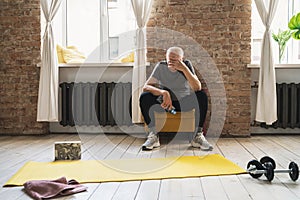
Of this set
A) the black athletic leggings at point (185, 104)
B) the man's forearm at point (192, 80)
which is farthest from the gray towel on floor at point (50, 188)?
the man's forearm at point (192, 80)

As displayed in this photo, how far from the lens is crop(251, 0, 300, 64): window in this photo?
5156mm

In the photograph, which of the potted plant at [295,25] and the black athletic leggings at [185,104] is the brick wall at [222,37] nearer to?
the potted plant at [295,25]

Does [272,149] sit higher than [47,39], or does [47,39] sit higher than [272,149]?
[47,39]

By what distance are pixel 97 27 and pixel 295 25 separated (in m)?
2.42

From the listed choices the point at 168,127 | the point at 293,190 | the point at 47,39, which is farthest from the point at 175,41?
the point at 293,190

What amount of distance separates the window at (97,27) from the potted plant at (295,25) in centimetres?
188

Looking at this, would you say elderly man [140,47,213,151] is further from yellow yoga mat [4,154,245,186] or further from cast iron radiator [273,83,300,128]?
cast iron radiator [273,83,300,128]

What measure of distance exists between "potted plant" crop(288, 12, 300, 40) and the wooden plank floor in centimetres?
114

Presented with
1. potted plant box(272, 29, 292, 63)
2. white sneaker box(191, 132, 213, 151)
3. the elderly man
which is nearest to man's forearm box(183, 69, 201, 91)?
the elderly man

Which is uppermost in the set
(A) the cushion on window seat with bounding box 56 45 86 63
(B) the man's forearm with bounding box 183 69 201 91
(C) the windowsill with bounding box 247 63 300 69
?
(A) the cushion on window seat with bounding box 56 45 86 63

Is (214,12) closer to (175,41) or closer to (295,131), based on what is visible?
(175,41)

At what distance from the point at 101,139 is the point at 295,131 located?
2.24 metres

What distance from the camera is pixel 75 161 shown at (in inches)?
133

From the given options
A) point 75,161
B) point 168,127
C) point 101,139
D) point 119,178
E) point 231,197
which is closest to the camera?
point 231,197
